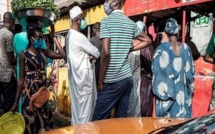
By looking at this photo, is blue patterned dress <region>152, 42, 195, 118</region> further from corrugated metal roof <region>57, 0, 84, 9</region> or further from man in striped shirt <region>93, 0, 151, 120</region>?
corrugated metal roof <region>57, 0, 84, 9</region>

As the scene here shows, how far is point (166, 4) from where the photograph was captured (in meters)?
6.71

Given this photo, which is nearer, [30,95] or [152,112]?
[30,95]

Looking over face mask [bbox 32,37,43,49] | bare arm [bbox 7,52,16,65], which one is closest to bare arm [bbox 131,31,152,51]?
face mask [bbox 32,37,43,49]

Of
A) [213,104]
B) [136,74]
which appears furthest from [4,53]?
[213,104]

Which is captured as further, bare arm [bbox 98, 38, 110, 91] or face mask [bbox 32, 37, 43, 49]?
face mask [bbox 32, 37, 43, 49]

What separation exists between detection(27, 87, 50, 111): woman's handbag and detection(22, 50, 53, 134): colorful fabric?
0.13 ft

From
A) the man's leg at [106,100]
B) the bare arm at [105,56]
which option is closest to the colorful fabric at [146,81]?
the man's leg at [106,100]

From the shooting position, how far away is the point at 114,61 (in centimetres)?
394

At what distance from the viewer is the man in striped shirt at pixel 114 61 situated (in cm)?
391

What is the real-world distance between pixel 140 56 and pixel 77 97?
Result: 1.12 m

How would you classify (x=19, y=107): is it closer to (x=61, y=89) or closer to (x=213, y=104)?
(x=213, y=104)

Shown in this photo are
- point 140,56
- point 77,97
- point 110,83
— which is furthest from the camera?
point 140,56

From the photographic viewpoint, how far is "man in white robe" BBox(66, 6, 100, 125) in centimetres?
482

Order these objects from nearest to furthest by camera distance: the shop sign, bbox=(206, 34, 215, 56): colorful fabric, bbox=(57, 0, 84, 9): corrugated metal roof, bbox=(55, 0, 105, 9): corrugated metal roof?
bbox=(206, 34, 215, 56): colorful fabric < the shop sign < bbox=(55, 0, 105, 9): corrugated metal roof < bbox=(57, 0, 84, 9): corrugated metal roof
